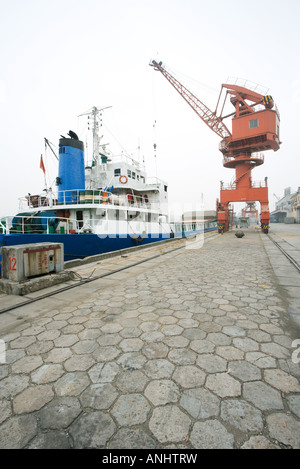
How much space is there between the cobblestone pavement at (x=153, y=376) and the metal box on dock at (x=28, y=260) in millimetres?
1211

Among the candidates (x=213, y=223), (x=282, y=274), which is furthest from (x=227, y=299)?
(x=213, y=223)

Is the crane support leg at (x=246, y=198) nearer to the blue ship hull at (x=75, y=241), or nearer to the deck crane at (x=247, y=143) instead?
the deck crane at (x=247, y=143)

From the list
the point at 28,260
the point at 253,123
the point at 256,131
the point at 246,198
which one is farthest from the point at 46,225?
the point at 253,123

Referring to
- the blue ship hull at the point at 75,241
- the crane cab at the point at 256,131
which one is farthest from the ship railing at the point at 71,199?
the crane cab at the point at 256,131

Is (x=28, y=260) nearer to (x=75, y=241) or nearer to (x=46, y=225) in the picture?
(x=75, y=241)

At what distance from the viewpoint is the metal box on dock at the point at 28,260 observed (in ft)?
13.4

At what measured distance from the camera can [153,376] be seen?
1883 millimetres

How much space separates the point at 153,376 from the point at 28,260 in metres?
3.57

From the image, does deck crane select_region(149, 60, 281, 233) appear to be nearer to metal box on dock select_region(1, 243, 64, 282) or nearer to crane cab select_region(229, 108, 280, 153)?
crane cab select_region(229, 108, 280, 153)

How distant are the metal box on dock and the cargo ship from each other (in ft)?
11.4

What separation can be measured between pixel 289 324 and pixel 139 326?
206 centimetres

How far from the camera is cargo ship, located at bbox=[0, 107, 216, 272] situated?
9.08 m

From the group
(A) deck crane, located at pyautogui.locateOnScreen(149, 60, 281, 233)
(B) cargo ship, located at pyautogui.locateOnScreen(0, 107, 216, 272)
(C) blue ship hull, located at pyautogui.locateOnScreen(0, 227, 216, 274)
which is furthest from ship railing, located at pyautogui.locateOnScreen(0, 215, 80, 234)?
(A) deck crane, located at pyautogui.locateOnScreen(149, 60, 281, 233)

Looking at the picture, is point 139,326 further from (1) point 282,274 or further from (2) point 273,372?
(1) point 282,274
